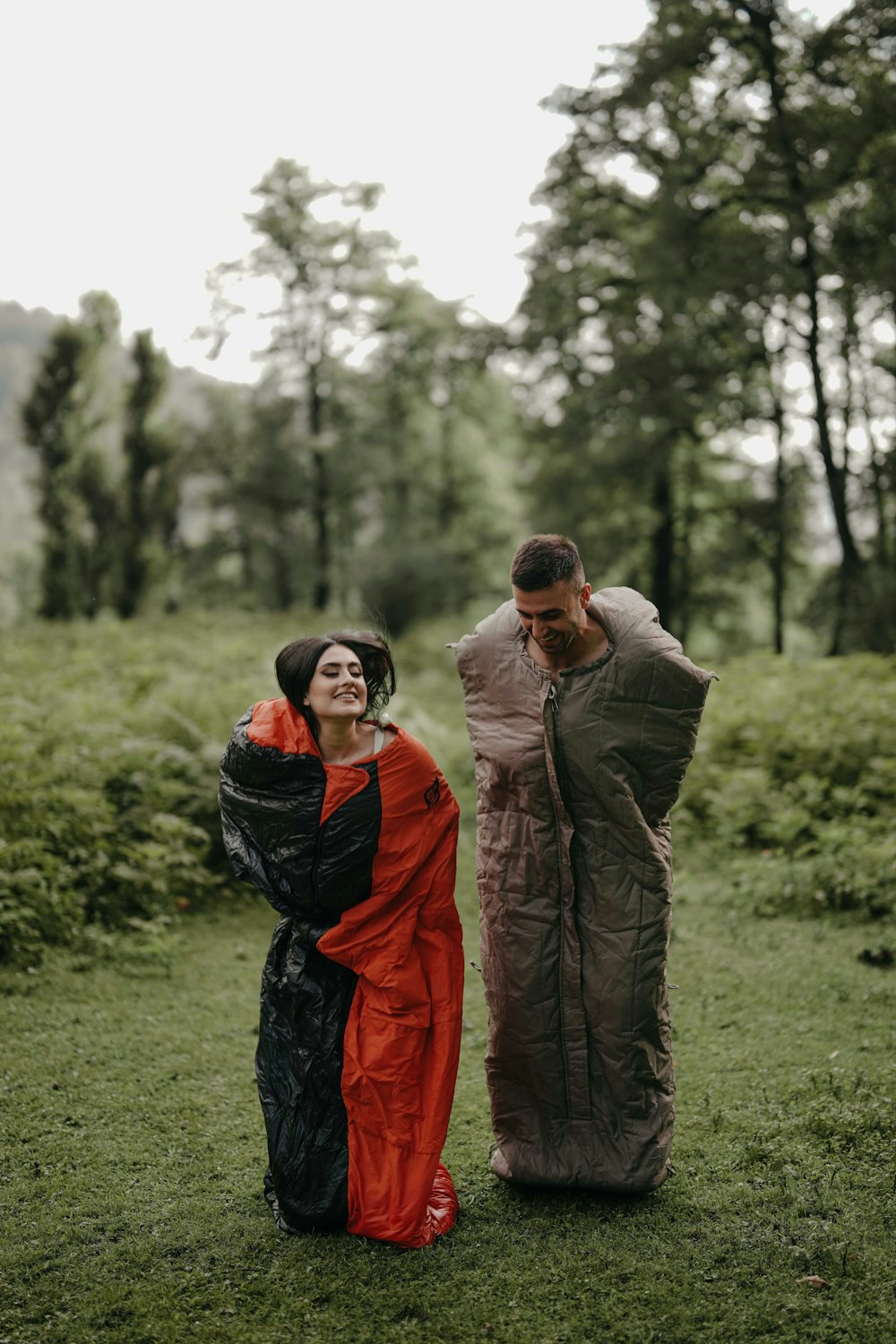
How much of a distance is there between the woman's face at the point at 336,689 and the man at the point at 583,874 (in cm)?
46

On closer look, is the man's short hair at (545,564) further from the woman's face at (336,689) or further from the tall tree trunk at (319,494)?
the tall tree trunk at (319,494)

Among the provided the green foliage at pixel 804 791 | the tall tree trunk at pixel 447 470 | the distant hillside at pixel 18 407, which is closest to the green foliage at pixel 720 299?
the green foliage at pixel 804 791

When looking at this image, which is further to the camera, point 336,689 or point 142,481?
point 142,481

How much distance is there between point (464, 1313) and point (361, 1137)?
0.59 meters

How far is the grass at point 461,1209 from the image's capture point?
114 inches

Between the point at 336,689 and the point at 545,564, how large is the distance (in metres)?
0.77

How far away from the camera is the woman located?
3273 mm

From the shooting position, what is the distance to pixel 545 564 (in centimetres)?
324

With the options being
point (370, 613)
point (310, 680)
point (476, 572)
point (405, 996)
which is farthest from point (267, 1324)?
point (476, 572)

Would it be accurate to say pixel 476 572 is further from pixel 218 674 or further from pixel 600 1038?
pixel 600 1038

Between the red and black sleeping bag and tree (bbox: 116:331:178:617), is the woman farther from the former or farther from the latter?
tree (bbox: 116:331:178:617)

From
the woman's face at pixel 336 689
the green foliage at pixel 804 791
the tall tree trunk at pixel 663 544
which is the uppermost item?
the tall tree trunk at pixel 663 544

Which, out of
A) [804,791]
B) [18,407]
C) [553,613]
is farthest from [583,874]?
[18,407]

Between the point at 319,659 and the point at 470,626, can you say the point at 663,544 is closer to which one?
the point at 470,626
